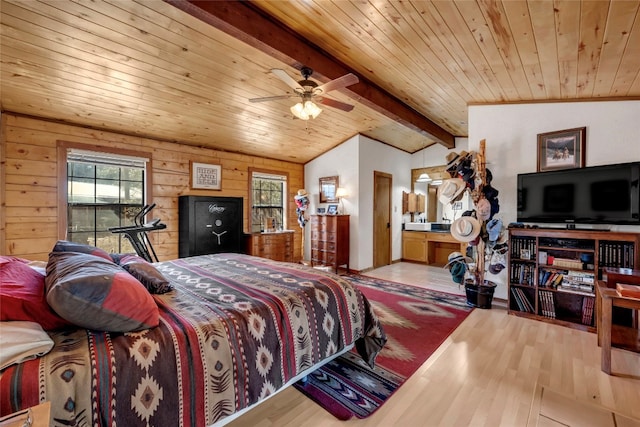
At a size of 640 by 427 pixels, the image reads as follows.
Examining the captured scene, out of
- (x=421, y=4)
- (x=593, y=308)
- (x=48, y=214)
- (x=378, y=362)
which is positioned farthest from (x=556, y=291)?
(x=48, y=214)

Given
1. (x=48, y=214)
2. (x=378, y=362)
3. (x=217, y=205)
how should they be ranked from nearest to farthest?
1. (x=378, y=362)
2. (x=48, y=214)
3. (x=217, y=205)

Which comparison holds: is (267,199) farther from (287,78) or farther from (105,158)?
(287,78)

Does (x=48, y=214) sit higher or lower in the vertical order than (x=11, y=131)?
lower

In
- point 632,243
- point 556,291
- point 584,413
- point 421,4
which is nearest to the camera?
point 584,413

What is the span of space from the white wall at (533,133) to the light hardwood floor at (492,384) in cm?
115

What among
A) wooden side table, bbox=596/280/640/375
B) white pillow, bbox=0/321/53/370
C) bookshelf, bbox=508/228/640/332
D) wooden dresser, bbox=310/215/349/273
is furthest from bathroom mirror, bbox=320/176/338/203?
white pillow, bbox=0/321/53/370

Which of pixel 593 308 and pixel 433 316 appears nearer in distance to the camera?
pixel 593 308

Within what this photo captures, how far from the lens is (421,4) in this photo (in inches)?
74.8

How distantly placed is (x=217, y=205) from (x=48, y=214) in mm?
1998

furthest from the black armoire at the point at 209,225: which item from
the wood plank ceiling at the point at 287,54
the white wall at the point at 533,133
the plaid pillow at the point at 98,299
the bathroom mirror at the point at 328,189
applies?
the white wall at the point at 533,133

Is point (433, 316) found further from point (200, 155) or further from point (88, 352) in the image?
point (200, 155)

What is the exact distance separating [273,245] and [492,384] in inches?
158

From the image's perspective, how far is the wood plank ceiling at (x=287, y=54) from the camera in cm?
195

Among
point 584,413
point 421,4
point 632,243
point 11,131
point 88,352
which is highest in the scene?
point 421,4
